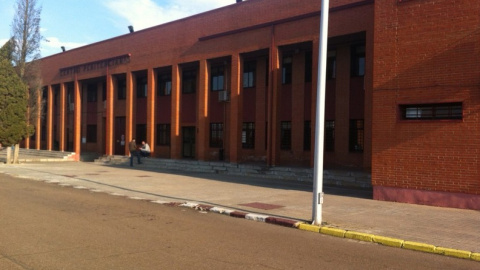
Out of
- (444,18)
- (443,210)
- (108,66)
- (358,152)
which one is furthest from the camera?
(108,66)

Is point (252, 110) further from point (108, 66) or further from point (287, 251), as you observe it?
point (287, 251)

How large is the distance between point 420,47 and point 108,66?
25.2 metres

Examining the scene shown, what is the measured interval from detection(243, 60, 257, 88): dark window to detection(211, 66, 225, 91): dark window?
1871 millimetres

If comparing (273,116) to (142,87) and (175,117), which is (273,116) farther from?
(142,87)

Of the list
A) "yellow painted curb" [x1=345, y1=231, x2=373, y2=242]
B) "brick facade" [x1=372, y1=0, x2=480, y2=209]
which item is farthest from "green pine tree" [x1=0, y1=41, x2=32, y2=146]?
"yellow painted curb" [x1=345, y1=231, x2=373, y2=242]

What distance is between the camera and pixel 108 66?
31672mm

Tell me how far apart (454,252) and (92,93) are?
34861mm

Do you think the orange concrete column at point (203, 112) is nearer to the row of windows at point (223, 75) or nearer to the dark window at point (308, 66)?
the row of windows at point (223, 75)

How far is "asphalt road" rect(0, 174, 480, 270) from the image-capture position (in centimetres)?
584

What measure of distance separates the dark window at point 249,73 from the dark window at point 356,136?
6.96m

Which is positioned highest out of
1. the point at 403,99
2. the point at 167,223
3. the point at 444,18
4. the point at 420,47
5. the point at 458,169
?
the point at 444,18

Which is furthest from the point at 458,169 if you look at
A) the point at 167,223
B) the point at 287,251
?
the point at 167,223

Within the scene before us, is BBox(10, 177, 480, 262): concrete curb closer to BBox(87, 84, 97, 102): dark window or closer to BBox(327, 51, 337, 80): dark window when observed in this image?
BBox(327, 51, 337, 80): dark window

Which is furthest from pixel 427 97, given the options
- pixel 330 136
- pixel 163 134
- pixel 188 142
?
pixel 163 134
